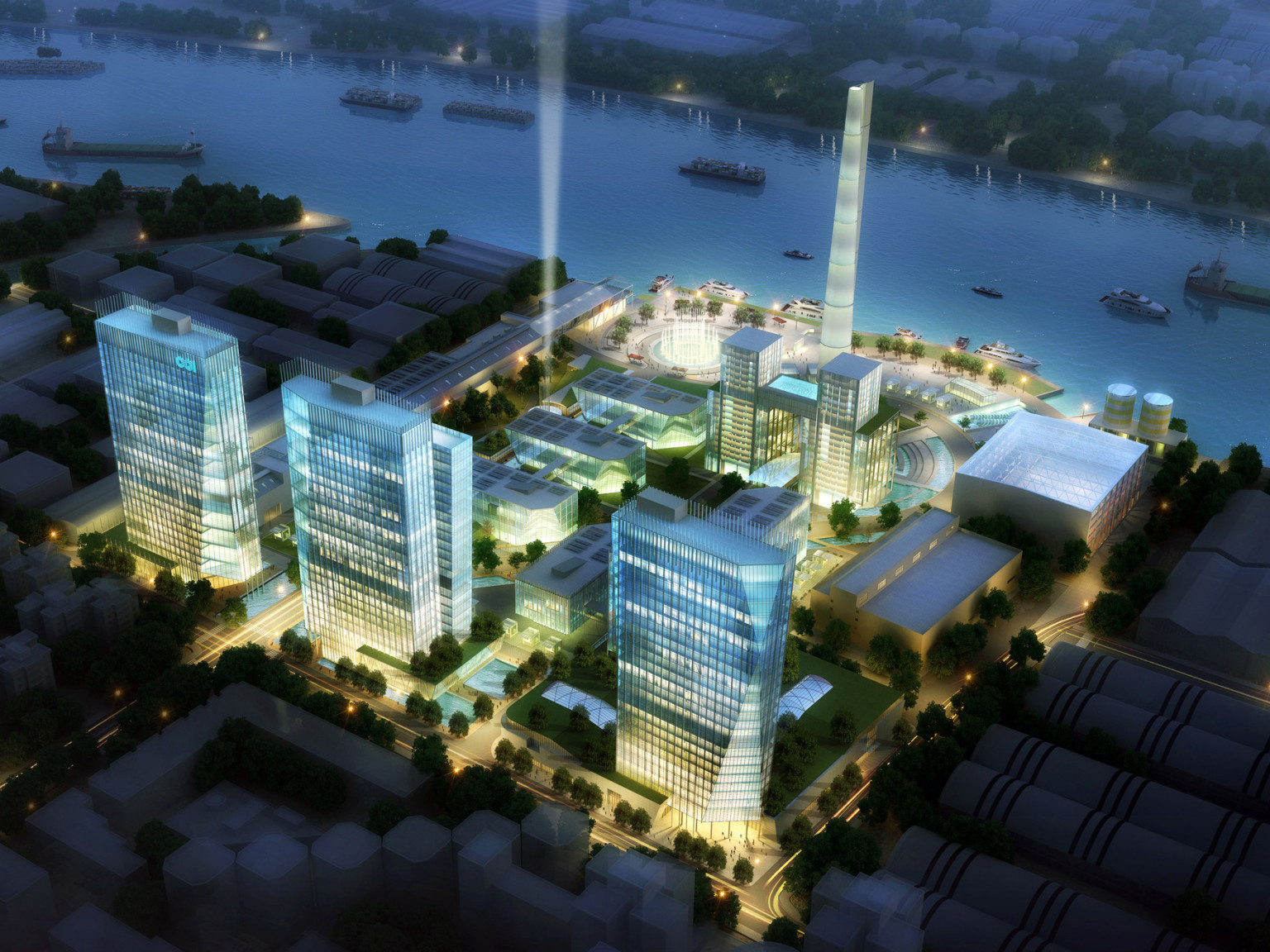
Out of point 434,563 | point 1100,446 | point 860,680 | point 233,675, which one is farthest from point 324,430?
point 1100,446

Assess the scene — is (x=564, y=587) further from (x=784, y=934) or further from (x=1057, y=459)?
(x=1057, y=459)

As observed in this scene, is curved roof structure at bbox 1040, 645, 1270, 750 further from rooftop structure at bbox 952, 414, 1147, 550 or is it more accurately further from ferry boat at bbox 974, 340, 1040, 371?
A: ferry boat at bbox 974, 340, 1040, 371

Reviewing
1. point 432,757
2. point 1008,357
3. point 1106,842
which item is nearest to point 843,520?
point 1106,842

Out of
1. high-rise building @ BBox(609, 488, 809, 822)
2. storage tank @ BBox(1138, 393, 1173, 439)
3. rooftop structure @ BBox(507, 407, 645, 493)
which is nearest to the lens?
high-rise building @ BBox(609, 488, 809, 822)

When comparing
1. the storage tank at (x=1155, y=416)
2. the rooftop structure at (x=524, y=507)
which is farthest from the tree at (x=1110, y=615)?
the rooftop structure at (x=524, y=507)

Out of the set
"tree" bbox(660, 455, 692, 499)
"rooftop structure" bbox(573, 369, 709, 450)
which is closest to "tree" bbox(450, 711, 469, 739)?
"tree" bbox(660, 455, 692, 499)

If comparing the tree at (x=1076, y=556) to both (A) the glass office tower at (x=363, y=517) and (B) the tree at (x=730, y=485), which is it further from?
(A) the glass office tower at (x=363, y=517)

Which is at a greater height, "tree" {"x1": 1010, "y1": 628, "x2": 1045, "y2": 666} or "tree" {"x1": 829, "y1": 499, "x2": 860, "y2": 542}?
"tree" {"x1": 829, "y1": 499, "x2": 860, "y2": 542}
